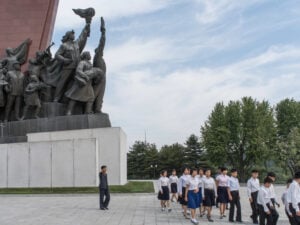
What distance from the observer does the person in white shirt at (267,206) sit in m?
7.67

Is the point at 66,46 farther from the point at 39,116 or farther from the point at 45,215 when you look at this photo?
the point at 45,215

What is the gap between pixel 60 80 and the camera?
1786 centimetres

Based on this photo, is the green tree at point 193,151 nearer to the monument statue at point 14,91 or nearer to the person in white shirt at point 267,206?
the monument statue at point 14,91

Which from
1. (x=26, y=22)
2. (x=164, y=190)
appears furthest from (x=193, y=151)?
(x=164, y=190)

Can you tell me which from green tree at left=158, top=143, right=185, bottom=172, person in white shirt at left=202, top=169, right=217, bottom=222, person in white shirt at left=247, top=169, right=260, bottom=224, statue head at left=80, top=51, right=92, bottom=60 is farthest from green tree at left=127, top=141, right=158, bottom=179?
person in white shirt at left=247, top=169, right=260, bottom=224

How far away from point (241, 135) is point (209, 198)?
→ 97.2ft

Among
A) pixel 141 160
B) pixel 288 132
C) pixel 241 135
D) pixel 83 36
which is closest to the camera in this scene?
pixel 83 36

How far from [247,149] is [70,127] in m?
24.0

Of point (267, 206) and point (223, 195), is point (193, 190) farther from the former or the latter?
point (267, 206)

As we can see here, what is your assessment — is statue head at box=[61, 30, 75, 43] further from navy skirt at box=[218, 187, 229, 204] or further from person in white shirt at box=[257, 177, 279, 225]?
person in white shirt at box=[257, 177, 279, 225]

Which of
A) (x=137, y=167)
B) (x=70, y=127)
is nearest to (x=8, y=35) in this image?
(x=70, y=127)

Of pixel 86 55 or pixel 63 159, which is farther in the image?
pixel 86 55

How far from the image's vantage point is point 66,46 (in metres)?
17.6

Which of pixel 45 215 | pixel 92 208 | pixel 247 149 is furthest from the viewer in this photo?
pixel 247 149
